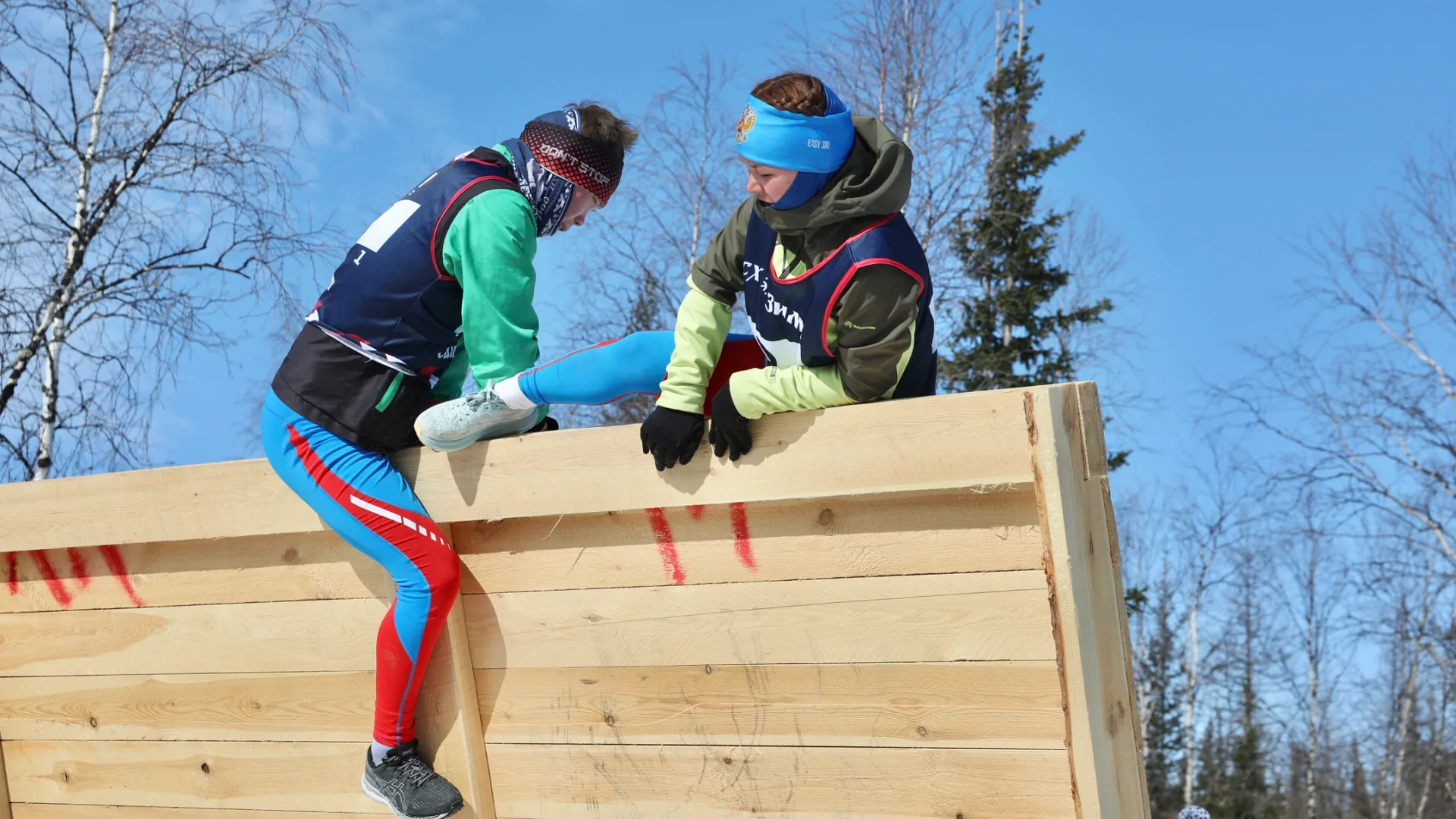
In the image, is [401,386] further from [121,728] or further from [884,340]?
[121,728]

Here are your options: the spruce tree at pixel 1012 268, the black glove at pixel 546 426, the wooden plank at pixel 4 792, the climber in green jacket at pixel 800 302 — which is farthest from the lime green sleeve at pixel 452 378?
the spruce tree at pixel 1012 268

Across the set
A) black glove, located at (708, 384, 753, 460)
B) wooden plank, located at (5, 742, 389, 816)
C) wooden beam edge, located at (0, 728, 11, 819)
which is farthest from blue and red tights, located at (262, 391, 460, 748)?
wooden beam edge, located at (0, 728, 11, 819)

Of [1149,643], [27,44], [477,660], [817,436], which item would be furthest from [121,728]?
[1149,643]

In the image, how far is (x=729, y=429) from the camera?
7.47 ft

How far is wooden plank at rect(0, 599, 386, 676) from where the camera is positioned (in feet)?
9.36

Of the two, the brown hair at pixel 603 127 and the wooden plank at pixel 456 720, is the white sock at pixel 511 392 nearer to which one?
the wooden plank at pixel 456 720

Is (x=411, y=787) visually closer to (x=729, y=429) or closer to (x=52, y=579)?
(x=729, y=429)

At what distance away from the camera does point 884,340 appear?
2191mm

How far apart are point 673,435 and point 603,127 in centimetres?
94

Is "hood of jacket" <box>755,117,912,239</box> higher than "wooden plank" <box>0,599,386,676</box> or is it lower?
higher

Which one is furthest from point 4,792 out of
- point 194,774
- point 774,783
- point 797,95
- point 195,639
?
point 797,95

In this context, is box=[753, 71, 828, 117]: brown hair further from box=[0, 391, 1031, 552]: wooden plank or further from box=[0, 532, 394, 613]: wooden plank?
box=[0, 532, 394, 613]: wooden plank

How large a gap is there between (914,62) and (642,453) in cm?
1078

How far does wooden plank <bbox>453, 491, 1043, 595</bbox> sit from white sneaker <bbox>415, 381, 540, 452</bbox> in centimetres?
24
